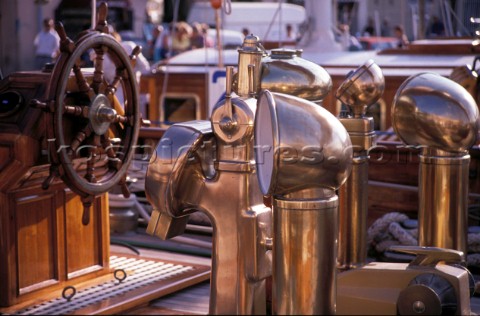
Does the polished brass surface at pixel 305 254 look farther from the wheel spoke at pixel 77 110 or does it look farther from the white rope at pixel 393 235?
the white rope at pixel 393 235

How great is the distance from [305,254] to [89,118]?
1.53 meters

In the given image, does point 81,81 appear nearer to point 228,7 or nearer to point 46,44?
point 228,7

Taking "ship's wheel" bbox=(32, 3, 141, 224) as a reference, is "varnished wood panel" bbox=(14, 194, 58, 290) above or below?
below

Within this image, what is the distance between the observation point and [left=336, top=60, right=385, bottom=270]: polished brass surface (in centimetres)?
293

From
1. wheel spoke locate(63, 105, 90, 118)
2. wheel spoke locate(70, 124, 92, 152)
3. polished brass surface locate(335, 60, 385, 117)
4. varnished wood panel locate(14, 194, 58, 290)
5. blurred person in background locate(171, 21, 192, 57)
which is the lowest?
varnished wood panel locate(14, 194, 58, 290)

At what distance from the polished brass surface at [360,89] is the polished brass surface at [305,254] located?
122 centimetres

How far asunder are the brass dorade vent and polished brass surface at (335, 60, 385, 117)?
3.13ft

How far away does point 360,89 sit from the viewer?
2.93 meters

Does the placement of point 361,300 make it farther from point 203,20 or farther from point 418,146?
point 203,20

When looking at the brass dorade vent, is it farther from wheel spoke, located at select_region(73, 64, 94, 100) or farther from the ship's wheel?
wheel spoke, located at select_region(73, 64, 94, 100)

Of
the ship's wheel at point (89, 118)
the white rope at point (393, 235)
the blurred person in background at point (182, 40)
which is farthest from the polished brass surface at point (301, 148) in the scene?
the blurred person in background at point (182, 40)

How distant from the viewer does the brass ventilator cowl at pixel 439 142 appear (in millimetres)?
2668

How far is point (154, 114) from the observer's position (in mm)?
7266

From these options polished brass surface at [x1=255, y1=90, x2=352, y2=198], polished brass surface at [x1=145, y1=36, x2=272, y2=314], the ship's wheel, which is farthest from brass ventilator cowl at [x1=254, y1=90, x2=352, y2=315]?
the ship's wheel
